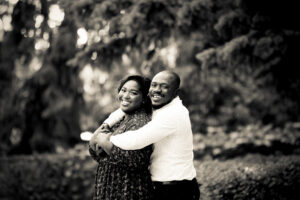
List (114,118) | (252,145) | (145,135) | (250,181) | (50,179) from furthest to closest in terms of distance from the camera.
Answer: (50,179) → (252,145) → (250,181) → (114,118) → (145,135)

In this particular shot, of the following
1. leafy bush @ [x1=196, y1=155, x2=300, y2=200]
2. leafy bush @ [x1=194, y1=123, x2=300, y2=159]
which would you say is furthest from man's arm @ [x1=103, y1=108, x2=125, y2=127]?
leafy bush @ [x1=194, y1=123, x2=300, y2=159]

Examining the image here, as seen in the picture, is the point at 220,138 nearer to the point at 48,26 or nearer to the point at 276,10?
the point at 276,10

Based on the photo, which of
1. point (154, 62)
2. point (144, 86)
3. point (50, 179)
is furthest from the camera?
point (50, 179)

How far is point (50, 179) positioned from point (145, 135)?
5.72 m

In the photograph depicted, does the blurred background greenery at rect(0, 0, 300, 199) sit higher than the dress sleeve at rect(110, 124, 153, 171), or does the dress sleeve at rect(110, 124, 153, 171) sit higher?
the blurred background greenery at rect(0, 0, 300, 199)

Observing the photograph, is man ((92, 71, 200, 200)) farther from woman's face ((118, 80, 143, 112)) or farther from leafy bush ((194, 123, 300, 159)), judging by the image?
leafy bush ((194, 123, 300, 159))

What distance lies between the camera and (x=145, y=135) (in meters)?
2.91

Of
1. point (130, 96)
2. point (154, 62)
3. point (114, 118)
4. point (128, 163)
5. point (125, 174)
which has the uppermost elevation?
point (154, 62)

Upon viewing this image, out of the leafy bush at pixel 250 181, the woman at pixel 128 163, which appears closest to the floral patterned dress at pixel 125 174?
the woman at pixel 128 163

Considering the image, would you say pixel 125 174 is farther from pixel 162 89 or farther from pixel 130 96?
pixel 162 89

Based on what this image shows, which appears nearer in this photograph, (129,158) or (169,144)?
(129,158)

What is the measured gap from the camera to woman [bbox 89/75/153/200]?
302 cm

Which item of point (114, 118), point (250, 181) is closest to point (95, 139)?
point (114, 118)

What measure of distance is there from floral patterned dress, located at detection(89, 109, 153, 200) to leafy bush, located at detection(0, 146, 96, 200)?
15.3 ft
